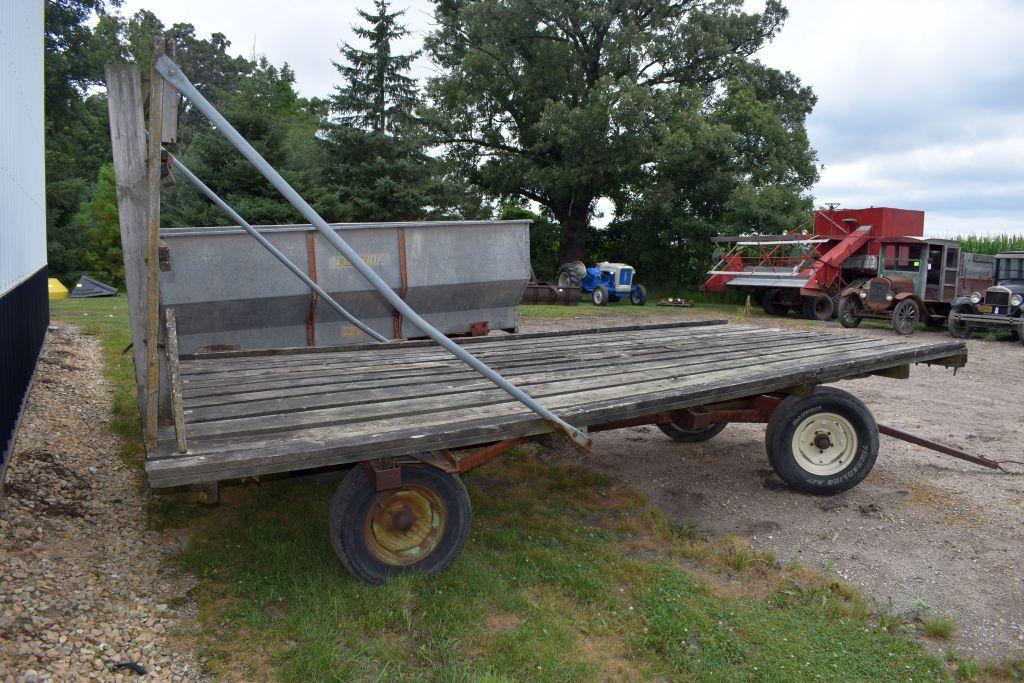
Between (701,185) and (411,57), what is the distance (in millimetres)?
12142

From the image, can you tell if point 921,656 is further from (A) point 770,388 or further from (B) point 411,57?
(B) point 411,57

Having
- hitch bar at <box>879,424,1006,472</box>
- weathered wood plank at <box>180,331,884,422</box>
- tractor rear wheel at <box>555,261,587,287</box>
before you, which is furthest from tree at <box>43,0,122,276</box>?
hitch bar at <box>879,424,1006,472</box>

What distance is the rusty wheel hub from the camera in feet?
11.7

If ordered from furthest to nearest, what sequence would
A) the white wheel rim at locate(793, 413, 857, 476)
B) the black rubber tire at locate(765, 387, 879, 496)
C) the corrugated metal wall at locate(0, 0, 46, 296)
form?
the corrugated metal wall at locate(0, 0, 46, 296), the white wheel rim at locate(793, 413, 857, 476), the black rubber tire at locate(765, 387, 879, 496)

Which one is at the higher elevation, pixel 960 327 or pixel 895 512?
pixel 960 327

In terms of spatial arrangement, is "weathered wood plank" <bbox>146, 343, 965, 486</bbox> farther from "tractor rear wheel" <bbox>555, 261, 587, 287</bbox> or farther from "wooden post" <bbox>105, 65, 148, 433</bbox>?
"tractor rear wheel" <bbox>555, 261, 587, 287</bbox>

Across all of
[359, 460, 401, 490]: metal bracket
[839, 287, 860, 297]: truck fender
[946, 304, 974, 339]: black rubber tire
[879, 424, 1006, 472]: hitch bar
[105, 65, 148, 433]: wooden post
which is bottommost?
[879, 424, 1006, 472]: hitch bar

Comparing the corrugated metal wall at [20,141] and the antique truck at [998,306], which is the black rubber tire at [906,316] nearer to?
the antique truck at [998,306]

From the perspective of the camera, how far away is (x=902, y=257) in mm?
17812

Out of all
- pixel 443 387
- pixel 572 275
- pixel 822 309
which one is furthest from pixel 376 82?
pixel 443 387

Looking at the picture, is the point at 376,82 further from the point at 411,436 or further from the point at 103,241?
the point at 411,436

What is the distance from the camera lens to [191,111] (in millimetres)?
48281

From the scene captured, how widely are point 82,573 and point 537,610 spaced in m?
2.35

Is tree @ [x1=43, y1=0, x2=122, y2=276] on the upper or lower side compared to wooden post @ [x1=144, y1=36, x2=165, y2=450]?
upper
